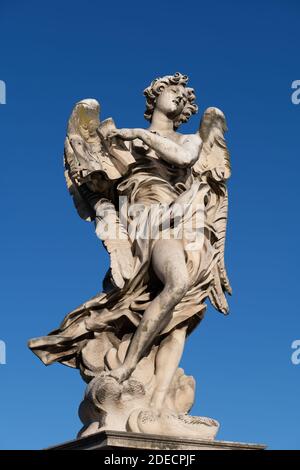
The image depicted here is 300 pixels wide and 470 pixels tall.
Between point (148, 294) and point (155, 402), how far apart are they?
3.94 ft

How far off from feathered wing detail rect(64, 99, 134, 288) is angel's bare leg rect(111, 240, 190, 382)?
1.78 ft

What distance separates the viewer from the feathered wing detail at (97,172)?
10.3m

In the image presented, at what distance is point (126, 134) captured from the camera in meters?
Result: 10.5

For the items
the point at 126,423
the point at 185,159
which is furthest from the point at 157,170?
the point at 126,423

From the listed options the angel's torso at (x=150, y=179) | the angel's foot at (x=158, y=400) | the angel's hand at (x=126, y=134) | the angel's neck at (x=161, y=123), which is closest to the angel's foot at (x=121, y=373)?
the angel's foot at (x=158, y=400)

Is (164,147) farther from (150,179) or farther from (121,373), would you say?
(121,373)

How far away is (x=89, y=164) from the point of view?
34.9 ft

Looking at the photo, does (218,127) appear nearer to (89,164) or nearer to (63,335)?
(89,164)

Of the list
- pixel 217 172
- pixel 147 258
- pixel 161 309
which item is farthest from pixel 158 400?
pixel 217 172

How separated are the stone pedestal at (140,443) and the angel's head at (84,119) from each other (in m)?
3.69

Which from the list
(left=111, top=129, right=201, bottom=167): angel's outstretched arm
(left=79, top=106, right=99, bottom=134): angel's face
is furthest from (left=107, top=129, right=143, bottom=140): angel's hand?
(left=79, top=106, right=99, bottom=134): angel's face

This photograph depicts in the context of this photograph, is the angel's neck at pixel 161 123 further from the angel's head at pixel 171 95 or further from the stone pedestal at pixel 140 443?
the stone pedestal at pixel 140 443

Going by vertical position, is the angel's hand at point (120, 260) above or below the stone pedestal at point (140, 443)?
above

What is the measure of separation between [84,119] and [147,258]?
2035 millimetres
